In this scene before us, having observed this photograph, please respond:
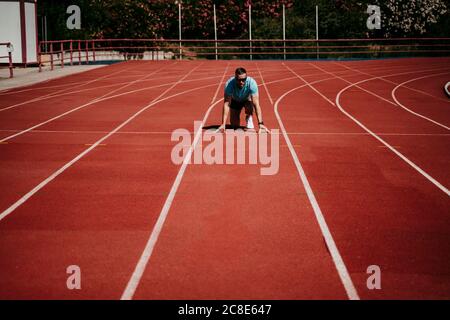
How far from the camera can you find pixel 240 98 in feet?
40.9

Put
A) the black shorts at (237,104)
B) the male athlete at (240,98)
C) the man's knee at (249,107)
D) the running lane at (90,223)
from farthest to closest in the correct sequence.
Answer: the black shorts at (237,104), the man's knee at (249,107), the male athlete at (240,98), the running lane at (90,223)

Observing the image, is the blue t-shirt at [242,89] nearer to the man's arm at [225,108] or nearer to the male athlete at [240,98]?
the male athlete at [240,98]

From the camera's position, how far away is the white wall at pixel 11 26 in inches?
1177

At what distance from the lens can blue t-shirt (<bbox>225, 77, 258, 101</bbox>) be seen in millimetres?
12156

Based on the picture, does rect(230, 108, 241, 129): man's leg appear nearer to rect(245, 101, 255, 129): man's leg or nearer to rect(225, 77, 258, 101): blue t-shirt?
rect(245, 101, 255, 129): man's leg

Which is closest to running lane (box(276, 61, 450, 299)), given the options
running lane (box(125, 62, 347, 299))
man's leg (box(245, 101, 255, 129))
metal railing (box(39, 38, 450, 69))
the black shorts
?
running lane (box(125, 62, 347, 299))

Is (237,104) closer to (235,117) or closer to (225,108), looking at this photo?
(235,117)

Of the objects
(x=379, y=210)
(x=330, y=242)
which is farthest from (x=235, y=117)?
(x=330, y=242)

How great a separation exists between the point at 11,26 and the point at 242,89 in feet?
69.0

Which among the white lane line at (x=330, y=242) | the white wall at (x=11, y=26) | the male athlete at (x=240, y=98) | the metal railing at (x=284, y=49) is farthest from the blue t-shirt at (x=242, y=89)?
the metal railing at (x=284, y=49)

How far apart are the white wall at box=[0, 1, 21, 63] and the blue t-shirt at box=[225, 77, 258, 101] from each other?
2042cm

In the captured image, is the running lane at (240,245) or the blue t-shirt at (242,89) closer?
→ the running lane at (240,245)

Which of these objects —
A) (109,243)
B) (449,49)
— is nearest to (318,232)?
(109,243)
